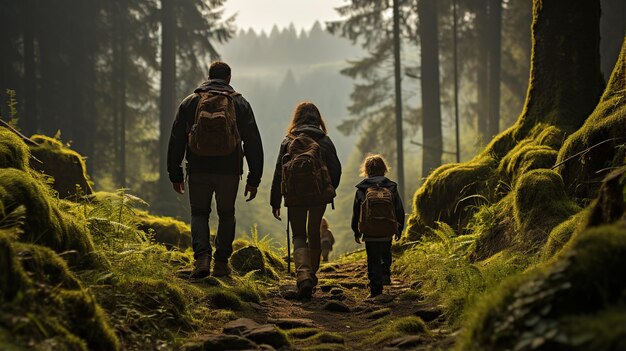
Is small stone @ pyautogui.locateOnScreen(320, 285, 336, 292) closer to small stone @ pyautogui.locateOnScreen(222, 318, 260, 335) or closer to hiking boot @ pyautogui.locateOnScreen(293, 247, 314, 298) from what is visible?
hiking boot @ pyautogui.locateOnScreen(293, 247, 314, 298)

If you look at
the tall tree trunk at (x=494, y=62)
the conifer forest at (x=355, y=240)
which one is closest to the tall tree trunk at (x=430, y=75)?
the tall tree trunk at (x=494, y=62)

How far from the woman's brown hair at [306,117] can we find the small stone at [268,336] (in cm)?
343

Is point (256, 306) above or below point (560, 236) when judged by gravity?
below

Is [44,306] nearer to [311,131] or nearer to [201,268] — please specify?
[201,268]

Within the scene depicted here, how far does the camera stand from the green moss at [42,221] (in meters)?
4.37

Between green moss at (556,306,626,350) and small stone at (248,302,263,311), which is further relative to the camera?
small stone at (248,302,263,311)

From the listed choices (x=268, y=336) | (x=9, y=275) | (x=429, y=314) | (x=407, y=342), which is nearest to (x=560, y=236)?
(x=429, y=314)

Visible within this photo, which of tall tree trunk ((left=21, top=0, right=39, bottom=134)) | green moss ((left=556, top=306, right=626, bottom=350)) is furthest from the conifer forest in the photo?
tall tree trunk ((left=21, top=0, right=39, bottom=134))

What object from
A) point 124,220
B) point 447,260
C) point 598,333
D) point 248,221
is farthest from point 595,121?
point 248,221

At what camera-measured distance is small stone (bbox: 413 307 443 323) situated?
5.32m

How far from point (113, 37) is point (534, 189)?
25674mm

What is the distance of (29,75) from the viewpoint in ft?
74.6

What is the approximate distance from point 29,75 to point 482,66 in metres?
20.8

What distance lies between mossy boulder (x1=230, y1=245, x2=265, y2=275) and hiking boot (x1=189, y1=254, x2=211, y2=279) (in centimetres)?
124
